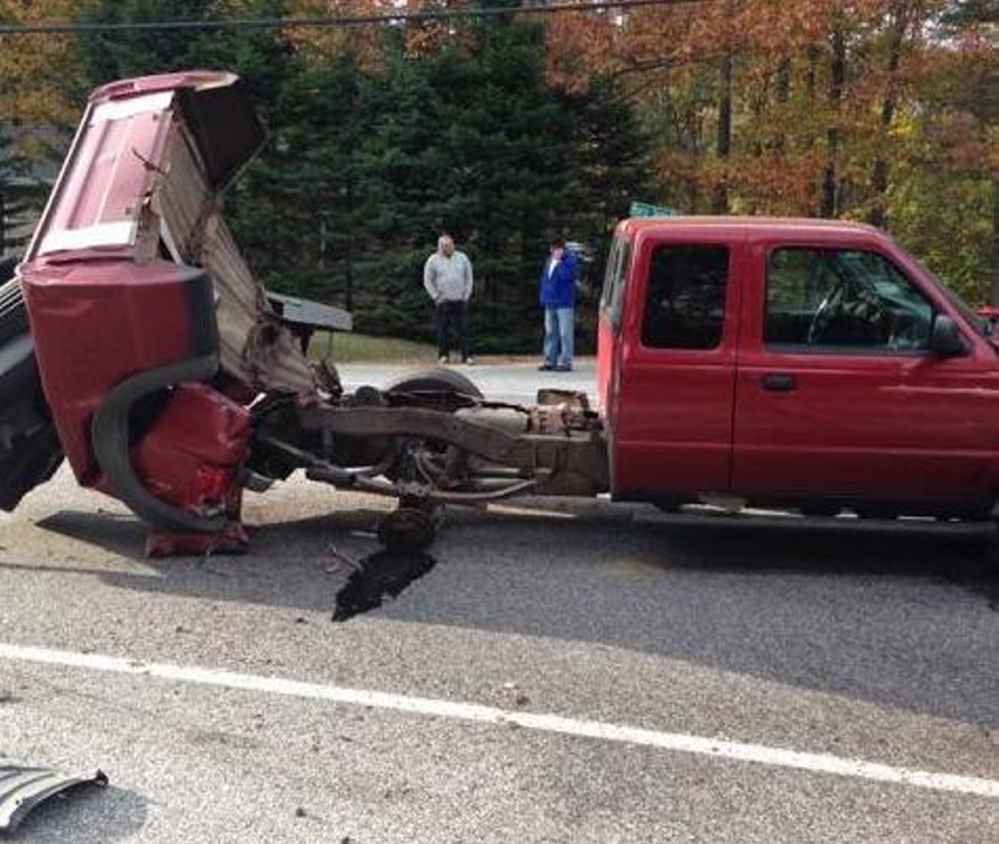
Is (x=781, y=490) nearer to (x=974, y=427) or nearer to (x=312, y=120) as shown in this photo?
(x=974, y=427)

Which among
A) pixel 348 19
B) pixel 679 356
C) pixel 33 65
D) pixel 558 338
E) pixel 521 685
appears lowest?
pixel 558 338

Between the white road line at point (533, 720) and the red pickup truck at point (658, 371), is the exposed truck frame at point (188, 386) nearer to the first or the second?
the red pickup truck at point (658, 371)

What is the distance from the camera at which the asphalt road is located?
414cm

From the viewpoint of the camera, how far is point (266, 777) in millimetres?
4359

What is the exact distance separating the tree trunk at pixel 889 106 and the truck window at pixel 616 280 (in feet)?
60.7

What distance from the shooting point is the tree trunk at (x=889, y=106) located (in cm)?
2467

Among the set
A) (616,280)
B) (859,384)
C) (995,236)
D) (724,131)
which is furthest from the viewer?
(995,236)

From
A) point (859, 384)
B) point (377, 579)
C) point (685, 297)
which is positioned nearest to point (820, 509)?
point (859, 384)

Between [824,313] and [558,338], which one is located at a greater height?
[824,313]

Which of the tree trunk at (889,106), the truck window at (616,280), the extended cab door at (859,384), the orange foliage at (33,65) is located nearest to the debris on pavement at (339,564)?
the truck window at (616,280)

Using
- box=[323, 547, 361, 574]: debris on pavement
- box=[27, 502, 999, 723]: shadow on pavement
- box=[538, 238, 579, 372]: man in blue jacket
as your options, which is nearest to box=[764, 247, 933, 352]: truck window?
box=[27, 502, 999, 723]: shadow on pavement

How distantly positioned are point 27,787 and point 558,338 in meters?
14.7

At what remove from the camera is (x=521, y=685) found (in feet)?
17.3

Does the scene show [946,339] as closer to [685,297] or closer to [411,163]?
[685,297]
